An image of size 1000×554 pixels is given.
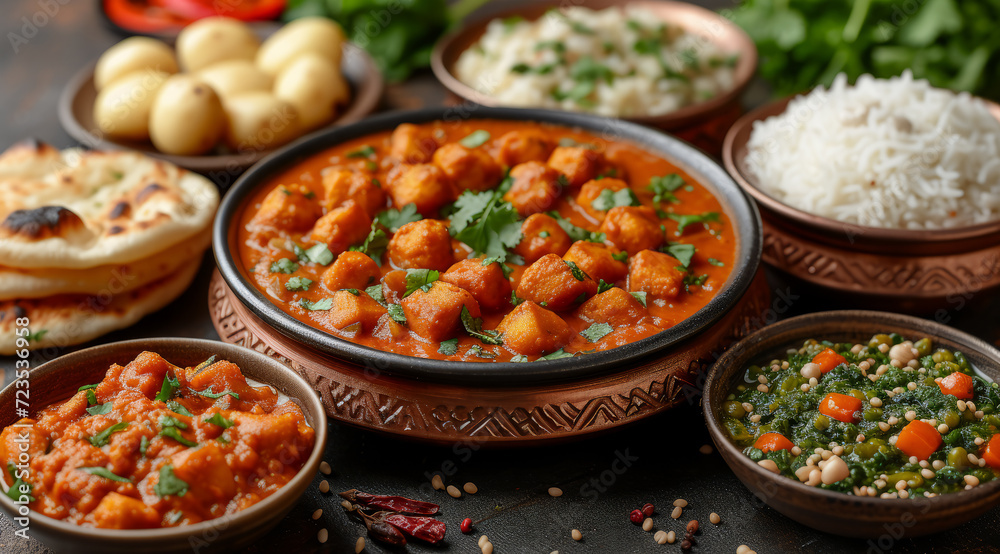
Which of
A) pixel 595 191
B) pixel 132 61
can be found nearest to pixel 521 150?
pixel 595 191

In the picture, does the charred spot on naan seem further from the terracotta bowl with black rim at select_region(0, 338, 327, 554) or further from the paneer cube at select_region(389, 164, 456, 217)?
the paneer cube at select_region(389, 164, 456, 217)

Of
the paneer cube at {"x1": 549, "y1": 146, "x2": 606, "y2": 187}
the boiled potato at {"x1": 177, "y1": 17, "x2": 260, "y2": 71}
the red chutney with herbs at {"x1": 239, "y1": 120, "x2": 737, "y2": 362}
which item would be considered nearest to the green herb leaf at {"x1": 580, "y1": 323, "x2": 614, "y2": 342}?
→ the red chutney with herbs at {"x1": 239, "y1": 120, "x2": 737, "y2": 362}

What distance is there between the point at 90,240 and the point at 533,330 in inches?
82.3

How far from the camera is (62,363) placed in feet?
9.24

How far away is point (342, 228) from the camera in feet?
11.2

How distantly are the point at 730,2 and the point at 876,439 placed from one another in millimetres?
5444

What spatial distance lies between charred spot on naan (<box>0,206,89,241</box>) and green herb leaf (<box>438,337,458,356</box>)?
179 cm

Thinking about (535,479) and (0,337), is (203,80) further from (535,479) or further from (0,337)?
(535,479)

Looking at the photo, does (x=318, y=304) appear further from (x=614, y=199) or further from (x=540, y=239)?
(x=614, y=199)

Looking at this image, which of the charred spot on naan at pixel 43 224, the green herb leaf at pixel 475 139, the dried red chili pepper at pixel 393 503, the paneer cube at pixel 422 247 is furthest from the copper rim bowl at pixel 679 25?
the dried red chili pepper at pixel 393 503

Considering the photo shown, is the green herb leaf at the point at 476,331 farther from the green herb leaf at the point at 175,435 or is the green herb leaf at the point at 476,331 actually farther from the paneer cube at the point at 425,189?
the green herb leaf at the point at 175,435

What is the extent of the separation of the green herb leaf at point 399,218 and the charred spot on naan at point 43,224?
1312 mm

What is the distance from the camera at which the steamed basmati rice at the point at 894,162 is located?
374 centimetres

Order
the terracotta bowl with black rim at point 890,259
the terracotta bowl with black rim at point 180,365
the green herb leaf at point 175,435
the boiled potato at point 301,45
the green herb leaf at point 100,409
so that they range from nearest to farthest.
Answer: the terracotta bowl with black rim at point 180,365, the green herb leaf at point 175,435, the green herb leaf at point 100,409, the terracotta bowl with black rim at point 890,259, the boiled potato at point 301,45
